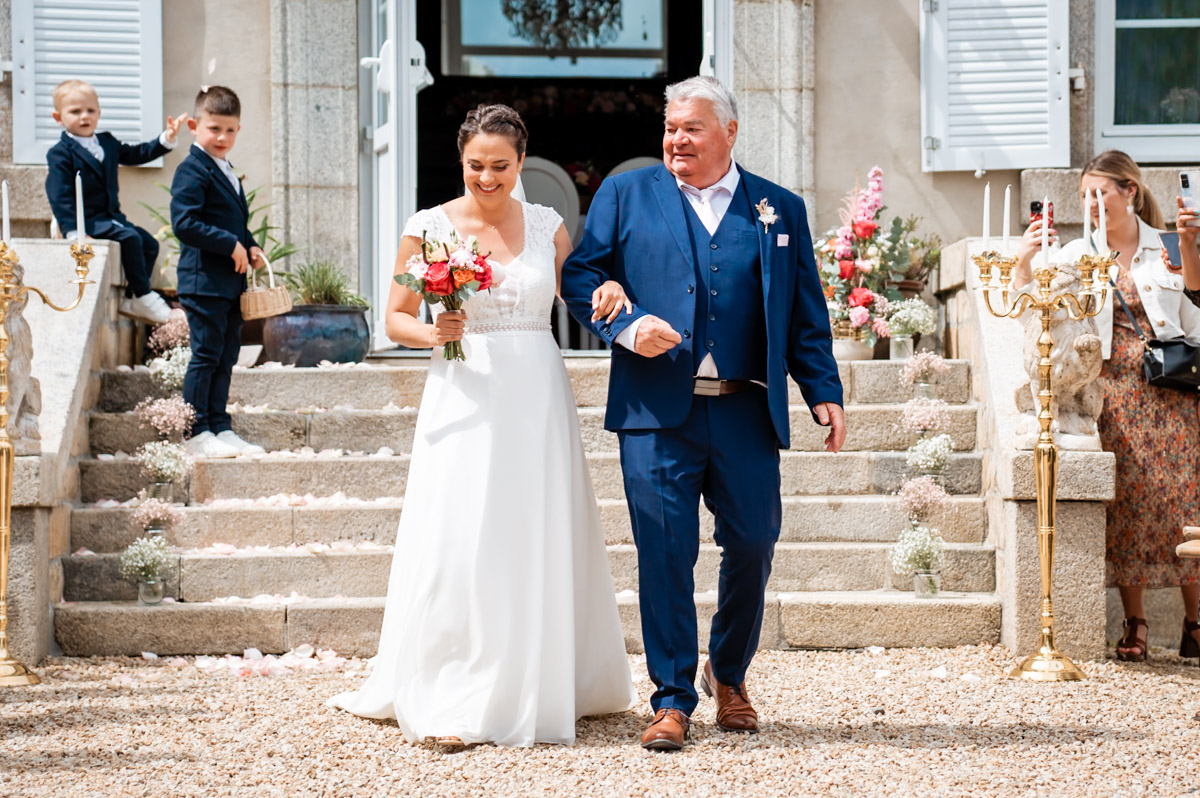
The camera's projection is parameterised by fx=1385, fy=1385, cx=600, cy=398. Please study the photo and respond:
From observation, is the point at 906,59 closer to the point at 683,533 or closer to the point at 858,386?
the point at 858,386

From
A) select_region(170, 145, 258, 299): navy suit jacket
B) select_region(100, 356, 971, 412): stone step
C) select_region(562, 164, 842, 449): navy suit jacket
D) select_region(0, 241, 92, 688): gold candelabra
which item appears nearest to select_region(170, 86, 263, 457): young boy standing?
select_region(170, 145, 258, 299): navy suit jacket

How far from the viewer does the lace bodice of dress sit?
413 centimetres

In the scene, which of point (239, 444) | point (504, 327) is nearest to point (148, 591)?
point (239, 444)

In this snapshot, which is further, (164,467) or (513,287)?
(164,467)

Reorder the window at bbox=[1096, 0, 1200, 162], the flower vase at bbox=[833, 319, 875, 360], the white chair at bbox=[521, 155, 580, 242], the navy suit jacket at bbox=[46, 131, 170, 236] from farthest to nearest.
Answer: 1. the white chair at bbox=[521, 155, 580, 242]
2. the window at bbox=[1096, 0, 1200, 162]
3. the flower vase at bbox=[833, 319, 875, 360]
4. the navy suit jacket at bbox=[46, 131, 170, 236]

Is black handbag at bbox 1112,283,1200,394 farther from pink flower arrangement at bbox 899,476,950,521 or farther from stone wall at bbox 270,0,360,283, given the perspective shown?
stone wall at bbox 270,0,360,283

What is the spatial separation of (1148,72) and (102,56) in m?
6.32

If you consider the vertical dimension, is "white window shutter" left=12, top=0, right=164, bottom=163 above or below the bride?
above

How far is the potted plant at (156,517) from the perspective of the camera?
5.64m

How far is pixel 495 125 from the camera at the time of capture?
4.05m

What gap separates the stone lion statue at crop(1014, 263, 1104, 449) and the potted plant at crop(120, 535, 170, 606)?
11.1ft

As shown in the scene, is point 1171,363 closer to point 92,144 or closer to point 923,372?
point 923,372

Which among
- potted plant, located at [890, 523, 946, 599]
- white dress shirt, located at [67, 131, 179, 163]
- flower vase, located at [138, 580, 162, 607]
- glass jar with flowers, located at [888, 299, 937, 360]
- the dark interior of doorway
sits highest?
the dark interior of doorway

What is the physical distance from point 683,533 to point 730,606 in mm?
276
